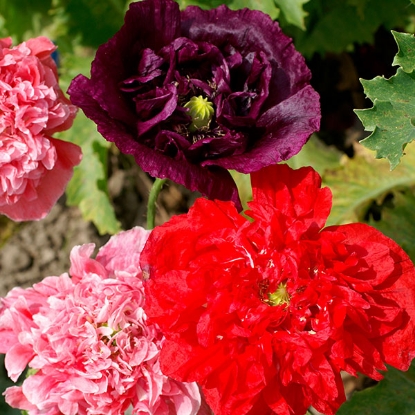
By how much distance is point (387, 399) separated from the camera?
1526 millimetres

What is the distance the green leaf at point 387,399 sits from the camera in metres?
1.50

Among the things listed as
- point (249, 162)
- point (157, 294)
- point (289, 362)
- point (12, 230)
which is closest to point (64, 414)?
point (157, 294)

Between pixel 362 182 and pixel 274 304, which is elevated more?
pixel 274 304

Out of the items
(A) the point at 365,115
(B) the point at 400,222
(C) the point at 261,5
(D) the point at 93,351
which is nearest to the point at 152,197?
(D) the point at 93,351

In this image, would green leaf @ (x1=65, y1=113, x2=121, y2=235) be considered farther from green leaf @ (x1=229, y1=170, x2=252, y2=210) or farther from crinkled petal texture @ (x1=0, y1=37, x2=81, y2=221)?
crinkled petal texture @ (x1=0, y1=37, x2=81, y2=221)

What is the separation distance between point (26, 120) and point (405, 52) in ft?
2.21

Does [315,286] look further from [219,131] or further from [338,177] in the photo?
[338,177]

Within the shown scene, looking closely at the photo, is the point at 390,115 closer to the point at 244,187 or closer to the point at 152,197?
the point at 152,197

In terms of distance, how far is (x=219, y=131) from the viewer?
4.03 feet

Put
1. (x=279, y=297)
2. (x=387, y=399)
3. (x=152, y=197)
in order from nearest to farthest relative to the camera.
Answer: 1. (x=279, y=297)
2. (x=152, y=197)
3. (x=387, y=399)

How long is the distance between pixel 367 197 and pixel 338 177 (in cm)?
10

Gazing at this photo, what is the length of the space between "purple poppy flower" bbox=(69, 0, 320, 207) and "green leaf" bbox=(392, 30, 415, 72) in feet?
0.51

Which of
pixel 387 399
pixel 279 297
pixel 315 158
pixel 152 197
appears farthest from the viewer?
pixel 315 158

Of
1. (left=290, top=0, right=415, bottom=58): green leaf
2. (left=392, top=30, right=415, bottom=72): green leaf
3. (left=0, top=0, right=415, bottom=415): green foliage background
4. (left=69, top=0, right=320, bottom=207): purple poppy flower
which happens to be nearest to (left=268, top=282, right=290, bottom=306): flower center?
(left=69, top=0, right=320, bottom=207): purple poppy flower
